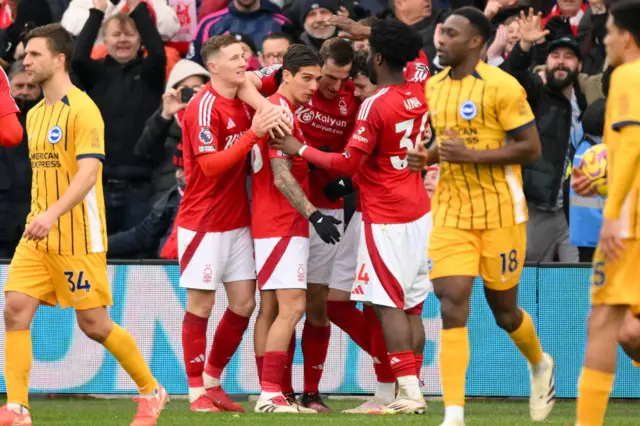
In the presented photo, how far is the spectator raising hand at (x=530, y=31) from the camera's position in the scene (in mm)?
11703

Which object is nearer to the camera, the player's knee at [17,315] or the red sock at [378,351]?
the player's knee at [17,315]

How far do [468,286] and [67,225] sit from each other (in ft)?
8.24

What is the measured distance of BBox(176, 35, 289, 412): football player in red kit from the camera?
32.3 feet

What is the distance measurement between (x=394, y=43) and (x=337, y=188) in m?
1.26

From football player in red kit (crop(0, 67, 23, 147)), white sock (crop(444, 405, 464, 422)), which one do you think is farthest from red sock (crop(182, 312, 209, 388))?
white sock (crop(444, 405, 464, 422))

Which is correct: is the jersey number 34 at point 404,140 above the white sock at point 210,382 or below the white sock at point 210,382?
above

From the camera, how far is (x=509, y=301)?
8461 millimetres

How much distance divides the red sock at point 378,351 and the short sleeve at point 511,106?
98.6 inches

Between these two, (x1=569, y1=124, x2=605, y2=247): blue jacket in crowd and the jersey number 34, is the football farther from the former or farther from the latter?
(x1=569, y1=124, x2=605, y2=247): blue jacket in crowd

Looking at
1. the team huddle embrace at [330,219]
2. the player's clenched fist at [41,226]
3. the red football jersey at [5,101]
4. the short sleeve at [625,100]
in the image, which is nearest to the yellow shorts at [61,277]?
the team huddle embrace at [330,219]

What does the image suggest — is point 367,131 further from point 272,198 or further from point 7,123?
point 7,123

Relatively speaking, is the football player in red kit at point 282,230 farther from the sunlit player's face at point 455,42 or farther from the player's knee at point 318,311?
the sunlit player's face at point 455,42

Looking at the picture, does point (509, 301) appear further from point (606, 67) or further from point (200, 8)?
point (200, 8)

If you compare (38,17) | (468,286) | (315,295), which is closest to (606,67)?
(315,295)
